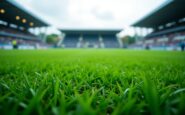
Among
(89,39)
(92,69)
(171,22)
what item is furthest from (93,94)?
(89,39)

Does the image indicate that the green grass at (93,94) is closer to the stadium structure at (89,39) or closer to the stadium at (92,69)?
the stadium at (92,69)

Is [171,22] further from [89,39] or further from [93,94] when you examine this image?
[93,94]

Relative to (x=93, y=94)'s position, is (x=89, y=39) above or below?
above

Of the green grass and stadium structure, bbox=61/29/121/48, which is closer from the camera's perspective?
the green grass

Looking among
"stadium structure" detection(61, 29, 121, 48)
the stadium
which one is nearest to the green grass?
A: the stadium

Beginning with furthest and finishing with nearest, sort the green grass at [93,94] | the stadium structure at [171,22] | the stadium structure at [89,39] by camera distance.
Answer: the stadium structure at [89,39]
the stadium structure at [171,22]
the green grass at [93,94]

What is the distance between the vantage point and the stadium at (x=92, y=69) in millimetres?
569

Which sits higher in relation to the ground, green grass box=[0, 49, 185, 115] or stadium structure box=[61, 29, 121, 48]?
stadium structure box=[61, 29, 121, 48]

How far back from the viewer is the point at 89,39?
48.2 m

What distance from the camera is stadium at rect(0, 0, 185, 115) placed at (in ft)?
1.87

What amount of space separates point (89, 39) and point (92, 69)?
4669cm

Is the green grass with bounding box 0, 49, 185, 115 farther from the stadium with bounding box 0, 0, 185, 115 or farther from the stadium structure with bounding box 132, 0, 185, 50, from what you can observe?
the stadium structure with bounding box 132, 0, 185, 50

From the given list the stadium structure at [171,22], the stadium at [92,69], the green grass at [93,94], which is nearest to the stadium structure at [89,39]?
the stadium at [92,69]

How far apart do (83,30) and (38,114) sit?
43943 millimetres
